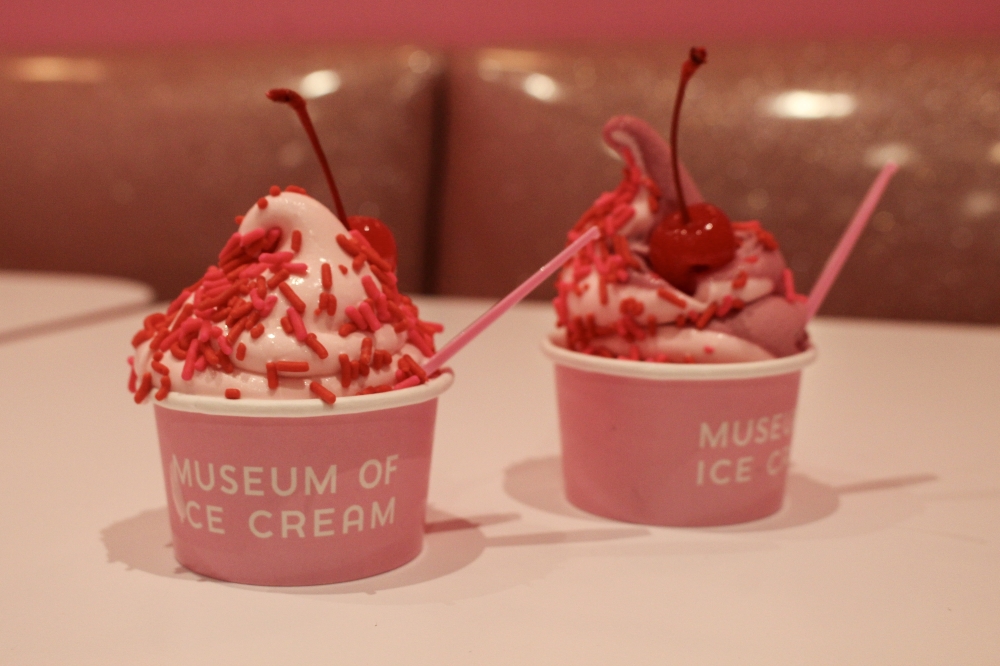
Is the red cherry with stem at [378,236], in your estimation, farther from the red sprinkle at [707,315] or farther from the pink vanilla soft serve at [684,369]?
the red sprinkle at [707,315]

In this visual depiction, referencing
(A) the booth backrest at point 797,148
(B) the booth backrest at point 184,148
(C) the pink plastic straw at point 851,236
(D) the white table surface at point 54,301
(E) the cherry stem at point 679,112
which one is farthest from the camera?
(B) the booth backrest at point 184,148

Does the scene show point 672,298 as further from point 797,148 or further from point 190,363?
point 797,148

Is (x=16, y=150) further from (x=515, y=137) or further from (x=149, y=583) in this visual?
(x=149, y=583)

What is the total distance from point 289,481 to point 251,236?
0.68ft

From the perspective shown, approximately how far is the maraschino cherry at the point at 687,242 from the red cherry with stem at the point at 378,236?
0.25m

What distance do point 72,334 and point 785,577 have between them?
141 centimetres

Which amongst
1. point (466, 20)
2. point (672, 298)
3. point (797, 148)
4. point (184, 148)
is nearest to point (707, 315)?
point (672, 298)

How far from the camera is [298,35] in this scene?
2.98m

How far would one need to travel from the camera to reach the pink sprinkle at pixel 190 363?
823 mm

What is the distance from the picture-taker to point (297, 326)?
83 cm

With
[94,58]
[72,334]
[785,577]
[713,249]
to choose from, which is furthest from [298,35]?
[785,577]

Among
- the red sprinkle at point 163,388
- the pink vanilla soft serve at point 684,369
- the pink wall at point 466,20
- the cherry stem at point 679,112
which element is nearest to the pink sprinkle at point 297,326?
the red sprinkle at point 163,388

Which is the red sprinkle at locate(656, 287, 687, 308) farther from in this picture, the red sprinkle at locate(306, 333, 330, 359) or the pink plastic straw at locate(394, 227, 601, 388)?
the red sprinkle at locate(306, 333, 330, 359)

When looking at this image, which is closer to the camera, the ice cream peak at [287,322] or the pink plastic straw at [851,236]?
the ice cream peak at [287,322]
